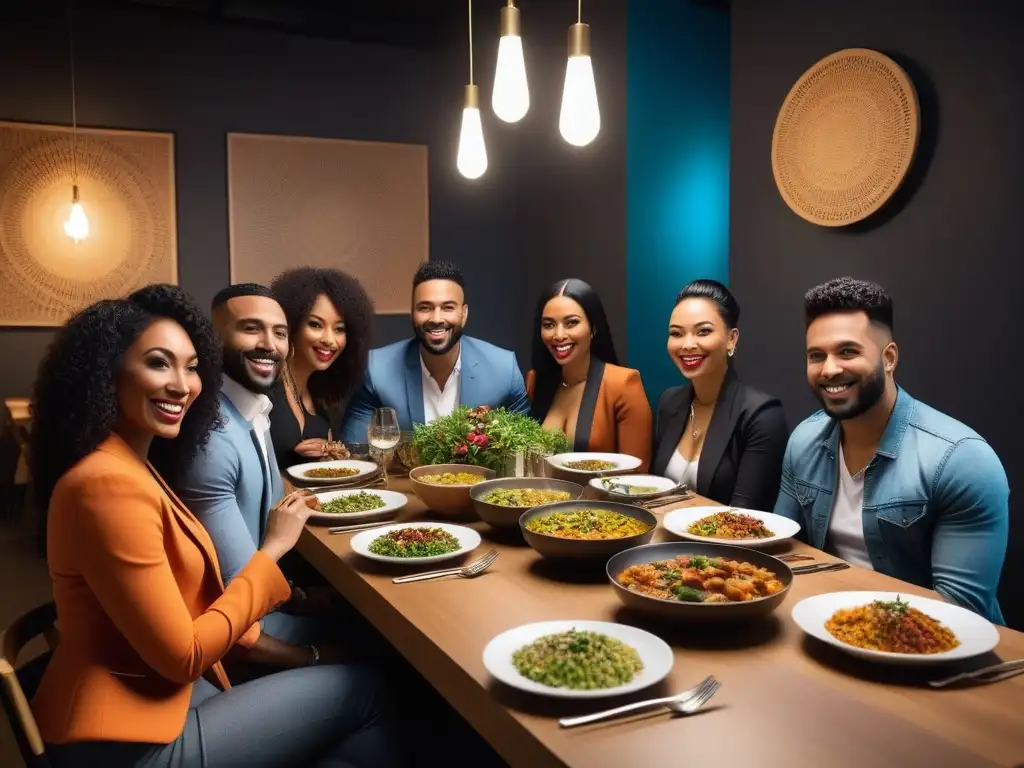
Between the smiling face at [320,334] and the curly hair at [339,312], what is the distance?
0.6 inches

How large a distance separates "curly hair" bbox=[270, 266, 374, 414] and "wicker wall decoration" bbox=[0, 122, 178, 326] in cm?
224

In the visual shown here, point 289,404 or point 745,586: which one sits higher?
point 289,404

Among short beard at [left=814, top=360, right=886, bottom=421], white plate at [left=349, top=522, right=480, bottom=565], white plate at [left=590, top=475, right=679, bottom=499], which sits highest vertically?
short beard at [left=814, top=360, right=886, bottom=421]

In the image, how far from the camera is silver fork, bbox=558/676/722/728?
44.6 inches

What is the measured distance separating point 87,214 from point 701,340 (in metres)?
4.02

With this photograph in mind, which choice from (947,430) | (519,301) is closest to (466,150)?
(947,430)

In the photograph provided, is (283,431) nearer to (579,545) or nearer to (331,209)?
(579,545)

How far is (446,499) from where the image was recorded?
219cm

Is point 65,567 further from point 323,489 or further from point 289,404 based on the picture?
point 289,404

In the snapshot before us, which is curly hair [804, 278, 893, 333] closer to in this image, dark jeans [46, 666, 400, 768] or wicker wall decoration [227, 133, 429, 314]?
dark jeans [46, 666, 400, 768]

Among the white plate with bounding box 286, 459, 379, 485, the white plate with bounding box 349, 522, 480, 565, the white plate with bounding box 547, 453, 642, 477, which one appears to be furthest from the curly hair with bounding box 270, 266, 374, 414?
the white plate with bounding box 349, 522, 480, 565

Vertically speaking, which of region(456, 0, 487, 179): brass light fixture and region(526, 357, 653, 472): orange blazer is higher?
region(456, 0, 487, 179): brass light fixture

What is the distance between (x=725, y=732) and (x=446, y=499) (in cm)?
118

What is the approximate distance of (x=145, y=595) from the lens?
1.43 metres
